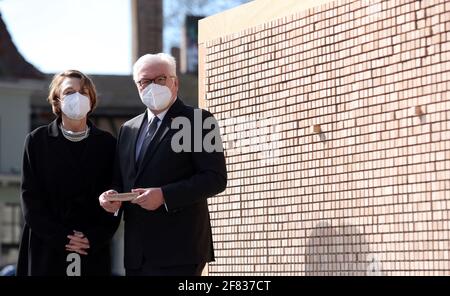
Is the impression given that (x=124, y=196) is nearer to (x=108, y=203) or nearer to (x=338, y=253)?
(x=108, y=203)

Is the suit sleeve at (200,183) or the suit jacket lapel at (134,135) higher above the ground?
the suit jacket lapel at (134,135)

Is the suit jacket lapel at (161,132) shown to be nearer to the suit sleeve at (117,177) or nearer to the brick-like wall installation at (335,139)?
the suit sleeve at (117,177)

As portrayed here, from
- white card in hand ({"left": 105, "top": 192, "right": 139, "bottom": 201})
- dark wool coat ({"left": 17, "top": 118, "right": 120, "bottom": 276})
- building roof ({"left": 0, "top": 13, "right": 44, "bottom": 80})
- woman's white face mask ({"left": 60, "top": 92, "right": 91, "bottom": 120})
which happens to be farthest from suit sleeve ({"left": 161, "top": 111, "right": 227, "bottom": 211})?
building roof ({"left": 0, "top": 13, "right": 44, "bottom": 80})

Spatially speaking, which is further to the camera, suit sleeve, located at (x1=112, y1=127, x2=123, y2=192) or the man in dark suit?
suit sleeve, located at (x1=112, y1=127, x2=123, y2=192)

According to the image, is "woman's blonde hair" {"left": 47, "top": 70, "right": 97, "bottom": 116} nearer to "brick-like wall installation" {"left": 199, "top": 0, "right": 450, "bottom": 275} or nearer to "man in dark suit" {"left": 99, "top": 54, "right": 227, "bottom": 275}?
"man in dark suit" {"left": 99, "top": 54, "right": 227, "bottom": 275}

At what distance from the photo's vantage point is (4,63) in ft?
119

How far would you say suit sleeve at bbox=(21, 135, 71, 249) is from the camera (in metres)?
5.73

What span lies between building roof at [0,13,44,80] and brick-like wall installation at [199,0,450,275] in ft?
97.6

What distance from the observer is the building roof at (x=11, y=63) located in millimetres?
36406

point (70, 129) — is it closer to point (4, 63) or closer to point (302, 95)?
point (302, 95)

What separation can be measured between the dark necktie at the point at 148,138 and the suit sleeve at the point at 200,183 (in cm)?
26

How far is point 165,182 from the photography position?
5.60 metres

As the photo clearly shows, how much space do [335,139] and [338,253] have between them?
0.63 m

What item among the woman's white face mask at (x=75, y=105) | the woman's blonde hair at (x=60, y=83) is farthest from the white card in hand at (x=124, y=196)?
the woman's blonde hair at (x=60, y=83)
